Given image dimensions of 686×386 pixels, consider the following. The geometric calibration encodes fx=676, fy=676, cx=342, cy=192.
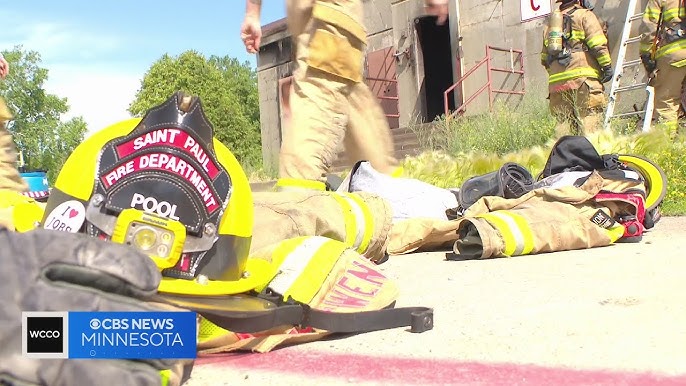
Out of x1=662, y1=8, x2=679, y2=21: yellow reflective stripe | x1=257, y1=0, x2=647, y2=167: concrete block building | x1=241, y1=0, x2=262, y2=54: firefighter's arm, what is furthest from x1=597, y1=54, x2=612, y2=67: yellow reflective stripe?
x1=241, y1=0, x2=262, y2=54: firefighter's arm

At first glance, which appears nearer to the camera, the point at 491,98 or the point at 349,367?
the point at 349,367

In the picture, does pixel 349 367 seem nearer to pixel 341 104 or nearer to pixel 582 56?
pixel 341 104

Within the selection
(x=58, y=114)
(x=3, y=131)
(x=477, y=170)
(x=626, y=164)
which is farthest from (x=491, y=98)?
(x=58, y=114)

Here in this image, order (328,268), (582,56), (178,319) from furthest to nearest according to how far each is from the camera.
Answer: (582,56)
(328,268)
(178,319)

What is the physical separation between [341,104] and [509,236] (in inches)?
40.1

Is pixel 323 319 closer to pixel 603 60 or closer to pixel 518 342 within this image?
pixel 518 342

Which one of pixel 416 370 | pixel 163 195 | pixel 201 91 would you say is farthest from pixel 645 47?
pixel 201 91

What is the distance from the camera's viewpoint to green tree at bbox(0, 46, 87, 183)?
1490 inches

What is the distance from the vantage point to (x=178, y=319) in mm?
1137

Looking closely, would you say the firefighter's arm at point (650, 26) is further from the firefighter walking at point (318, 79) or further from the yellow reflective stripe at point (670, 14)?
the firefighter walking at point (318, 79)

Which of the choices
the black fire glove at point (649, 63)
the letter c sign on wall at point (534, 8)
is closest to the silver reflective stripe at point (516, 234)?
the black fire glove at point (649, 63)

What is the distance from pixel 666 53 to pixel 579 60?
3.64 feet

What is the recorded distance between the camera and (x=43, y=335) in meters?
0.98

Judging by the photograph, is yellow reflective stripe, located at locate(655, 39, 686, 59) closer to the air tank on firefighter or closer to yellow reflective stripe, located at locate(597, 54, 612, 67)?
yellow reflective stripe, located at locate(597, 54, 612, 67)
